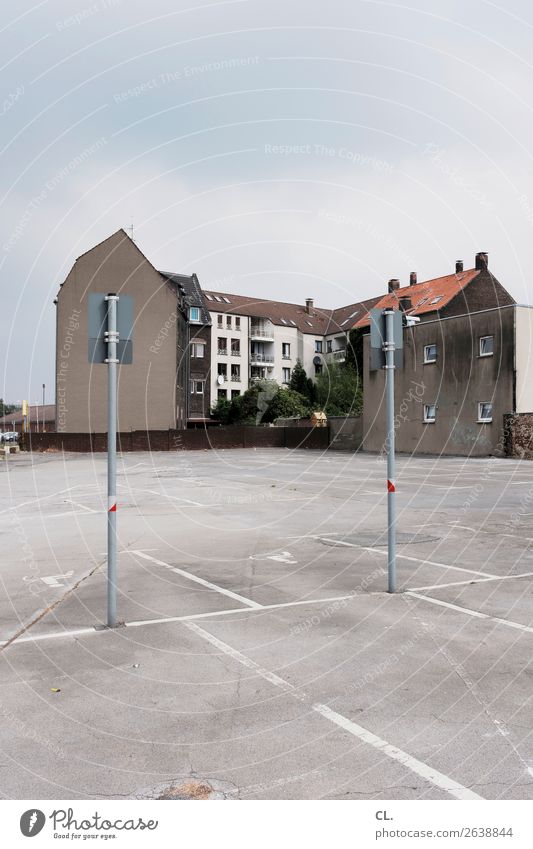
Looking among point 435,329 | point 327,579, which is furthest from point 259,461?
point 327,579

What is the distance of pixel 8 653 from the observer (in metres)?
6.16

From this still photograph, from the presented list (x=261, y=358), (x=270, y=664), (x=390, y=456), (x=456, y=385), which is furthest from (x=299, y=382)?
(x=270, y=664)

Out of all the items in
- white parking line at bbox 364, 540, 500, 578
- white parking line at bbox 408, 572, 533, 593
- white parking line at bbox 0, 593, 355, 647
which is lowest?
white parking line at bbox 364, 540, 500, 578

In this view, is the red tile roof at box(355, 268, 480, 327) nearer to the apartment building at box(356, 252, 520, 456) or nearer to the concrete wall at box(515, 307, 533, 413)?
the apartment building at box(356, 252, 520, 456)

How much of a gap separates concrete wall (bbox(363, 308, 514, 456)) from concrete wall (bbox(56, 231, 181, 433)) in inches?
725

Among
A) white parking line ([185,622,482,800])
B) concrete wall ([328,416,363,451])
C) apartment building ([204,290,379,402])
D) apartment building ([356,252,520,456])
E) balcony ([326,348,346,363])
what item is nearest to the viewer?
white parking line ([185,622,482,800])

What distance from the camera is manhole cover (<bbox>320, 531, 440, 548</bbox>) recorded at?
472 inches

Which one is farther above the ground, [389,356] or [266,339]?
[266,339]

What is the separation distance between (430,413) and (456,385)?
2.79 m

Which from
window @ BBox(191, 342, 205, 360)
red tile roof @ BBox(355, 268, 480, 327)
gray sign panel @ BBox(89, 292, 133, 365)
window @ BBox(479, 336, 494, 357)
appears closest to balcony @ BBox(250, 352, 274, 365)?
window @ BBox(191, 342, 205, 360)

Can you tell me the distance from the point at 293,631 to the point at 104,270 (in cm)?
5035

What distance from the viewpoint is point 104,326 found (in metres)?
6.98

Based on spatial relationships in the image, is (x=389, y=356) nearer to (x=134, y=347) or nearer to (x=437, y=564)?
(x=437, y=564)

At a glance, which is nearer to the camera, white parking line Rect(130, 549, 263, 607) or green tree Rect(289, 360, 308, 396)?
white parking line Rect(130, 549, 263, 607)
